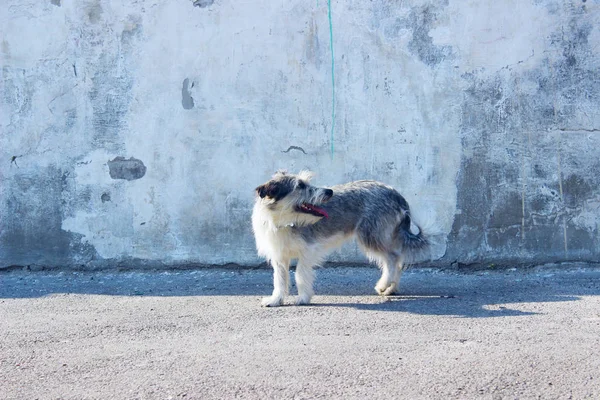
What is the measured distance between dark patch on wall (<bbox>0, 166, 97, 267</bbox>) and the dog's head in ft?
10.3

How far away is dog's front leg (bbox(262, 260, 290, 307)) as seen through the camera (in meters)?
7.01

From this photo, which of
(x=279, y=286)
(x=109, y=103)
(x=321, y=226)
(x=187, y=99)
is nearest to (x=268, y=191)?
(x=321, y=226)

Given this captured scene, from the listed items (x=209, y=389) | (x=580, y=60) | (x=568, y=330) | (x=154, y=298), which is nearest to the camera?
(x=209, y=389)

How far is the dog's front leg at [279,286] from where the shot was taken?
23.0ft

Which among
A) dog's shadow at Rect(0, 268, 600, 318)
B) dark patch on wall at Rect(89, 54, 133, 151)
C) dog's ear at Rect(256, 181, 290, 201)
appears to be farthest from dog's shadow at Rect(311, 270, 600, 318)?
dark patch on wall at Rect(89, 54, 133, 151)

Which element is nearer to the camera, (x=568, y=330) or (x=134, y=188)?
(x=568, y=330)

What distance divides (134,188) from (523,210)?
4.73 meters

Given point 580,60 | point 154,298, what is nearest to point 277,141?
point 154,298

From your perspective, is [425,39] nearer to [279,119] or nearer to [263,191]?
[279,119]

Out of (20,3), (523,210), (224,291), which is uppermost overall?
(20,3)

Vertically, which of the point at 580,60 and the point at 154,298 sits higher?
the point at 580,60

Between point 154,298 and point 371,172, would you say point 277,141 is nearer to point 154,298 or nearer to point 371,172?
point 371,172

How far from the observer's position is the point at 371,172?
884 cm

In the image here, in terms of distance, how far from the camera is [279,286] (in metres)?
7.07
